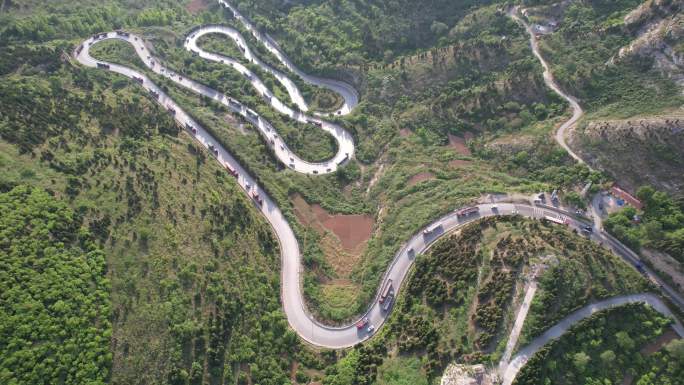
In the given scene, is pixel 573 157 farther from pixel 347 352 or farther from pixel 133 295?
pixel 133 295

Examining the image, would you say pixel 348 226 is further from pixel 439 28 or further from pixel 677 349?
pixel 439 28

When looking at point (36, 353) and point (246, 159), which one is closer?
point (36, 353)

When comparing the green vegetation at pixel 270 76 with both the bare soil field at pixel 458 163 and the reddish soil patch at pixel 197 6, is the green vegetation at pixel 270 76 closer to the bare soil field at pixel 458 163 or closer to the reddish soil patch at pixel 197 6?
the reddish soil patch at pixel 197 6

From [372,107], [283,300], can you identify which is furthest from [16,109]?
[372,107]

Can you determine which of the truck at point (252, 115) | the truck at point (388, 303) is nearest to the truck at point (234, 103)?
the truck at point (252, 115)

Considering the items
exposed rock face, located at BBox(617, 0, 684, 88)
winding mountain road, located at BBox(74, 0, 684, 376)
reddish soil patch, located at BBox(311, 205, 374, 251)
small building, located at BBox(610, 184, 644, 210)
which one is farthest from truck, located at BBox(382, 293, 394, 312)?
exposed rock face, located at BBox(617, 0, 684, 88)
